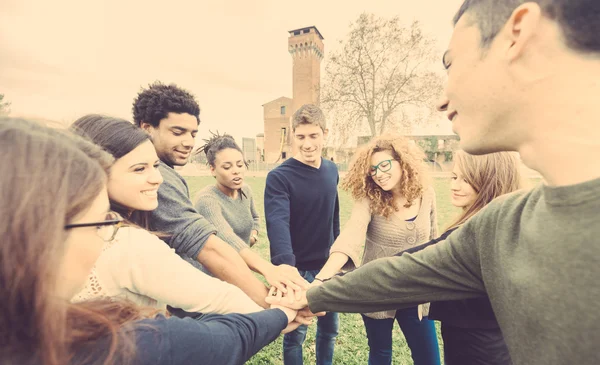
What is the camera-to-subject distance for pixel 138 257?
1.36 m

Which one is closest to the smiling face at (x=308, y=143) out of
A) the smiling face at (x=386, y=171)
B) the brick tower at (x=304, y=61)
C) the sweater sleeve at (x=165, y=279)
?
the smiling face at (x=386, y=171)

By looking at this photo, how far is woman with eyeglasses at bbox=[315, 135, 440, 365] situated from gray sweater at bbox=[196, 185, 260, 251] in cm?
82

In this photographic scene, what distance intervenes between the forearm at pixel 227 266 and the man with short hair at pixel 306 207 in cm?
78

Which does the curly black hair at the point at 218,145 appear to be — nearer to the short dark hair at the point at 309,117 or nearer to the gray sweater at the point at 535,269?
the short dark hair at the point at 309,117

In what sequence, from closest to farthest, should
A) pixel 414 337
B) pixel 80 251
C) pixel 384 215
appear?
pixel 80 251, pixel 414 337, pixel 384 215

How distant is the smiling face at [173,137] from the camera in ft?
8.26

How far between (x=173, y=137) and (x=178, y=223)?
859 millimetres

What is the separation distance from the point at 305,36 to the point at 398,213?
4616 cm

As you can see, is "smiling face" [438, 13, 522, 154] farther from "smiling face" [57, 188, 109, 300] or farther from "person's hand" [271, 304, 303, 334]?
"person's hand" [271, 304, 303, 334]

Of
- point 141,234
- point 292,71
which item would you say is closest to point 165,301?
point 141,234

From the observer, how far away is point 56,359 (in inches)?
30.0

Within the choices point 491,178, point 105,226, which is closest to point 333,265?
point 491,178

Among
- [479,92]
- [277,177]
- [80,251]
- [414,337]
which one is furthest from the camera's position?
[277,177]

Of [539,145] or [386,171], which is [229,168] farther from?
[539,145]
